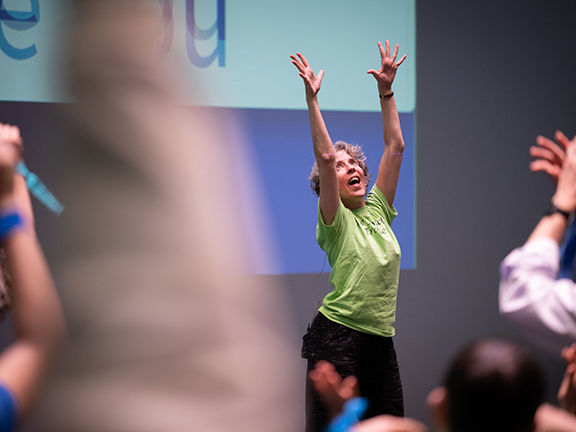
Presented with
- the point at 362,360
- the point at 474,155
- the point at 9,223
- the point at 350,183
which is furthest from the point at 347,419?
the point at 474,155

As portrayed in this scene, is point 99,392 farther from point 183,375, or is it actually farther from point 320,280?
point 320,280

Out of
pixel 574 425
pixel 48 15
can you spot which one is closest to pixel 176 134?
pixel 574 425

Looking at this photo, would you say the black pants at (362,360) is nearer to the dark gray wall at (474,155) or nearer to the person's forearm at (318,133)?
the person's forearm at (318,133)

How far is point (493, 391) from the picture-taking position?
0.77 metres

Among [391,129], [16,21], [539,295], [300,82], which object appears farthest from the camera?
[300,82]

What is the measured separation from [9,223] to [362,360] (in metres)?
1.63

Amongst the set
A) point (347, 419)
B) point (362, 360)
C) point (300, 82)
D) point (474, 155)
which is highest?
point (300, 82)

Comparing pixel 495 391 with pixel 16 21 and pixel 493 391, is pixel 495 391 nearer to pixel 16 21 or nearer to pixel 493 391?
pixel 493 391

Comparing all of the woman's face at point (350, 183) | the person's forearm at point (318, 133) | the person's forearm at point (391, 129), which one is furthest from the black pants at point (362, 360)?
the person's forearm at point (391, 129)

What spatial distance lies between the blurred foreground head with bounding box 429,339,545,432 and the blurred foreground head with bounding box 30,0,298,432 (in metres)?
0.27

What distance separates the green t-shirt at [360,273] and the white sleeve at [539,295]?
3.75 feet

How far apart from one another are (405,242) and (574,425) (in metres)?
2.50

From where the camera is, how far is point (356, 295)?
2.09 m

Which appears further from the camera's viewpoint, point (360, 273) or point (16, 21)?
point (16, 21)
